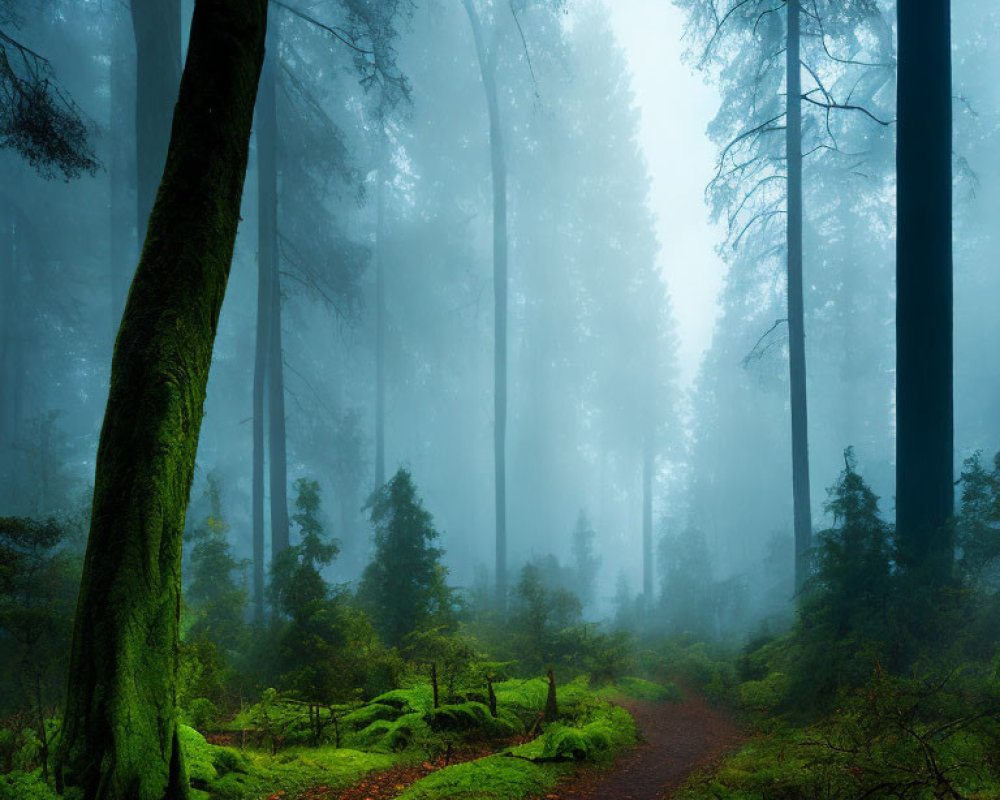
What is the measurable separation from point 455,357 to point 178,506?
3259cm

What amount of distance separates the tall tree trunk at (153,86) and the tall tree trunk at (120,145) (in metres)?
13.7

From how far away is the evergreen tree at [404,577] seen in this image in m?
9.41

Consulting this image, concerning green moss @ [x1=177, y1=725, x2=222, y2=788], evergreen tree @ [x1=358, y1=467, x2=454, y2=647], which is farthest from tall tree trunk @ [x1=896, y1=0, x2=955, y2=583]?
green moss @ [x1=177, y1=725, x2=222, y2=788]

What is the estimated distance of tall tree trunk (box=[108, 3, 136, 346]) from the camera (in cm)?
2178

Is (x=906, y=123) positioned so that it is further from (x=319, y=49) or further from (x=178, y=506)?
(x=319, y=49)

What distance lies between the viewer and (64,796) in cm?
205

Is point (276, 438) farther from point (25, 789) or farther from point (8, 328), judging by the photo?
point (8, 328)

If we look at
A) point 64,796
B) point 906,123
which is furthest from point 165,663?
point 906,123

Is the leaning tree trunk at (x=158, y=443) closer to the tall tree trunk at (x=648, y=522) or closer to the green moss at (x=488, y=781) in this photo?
the green moss at (x=488, y=781)

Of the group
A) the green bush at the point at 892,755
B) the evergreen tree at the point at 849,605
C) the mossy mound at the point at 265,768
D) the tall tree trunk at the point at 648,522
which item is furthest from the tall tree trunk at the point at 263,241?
the tall tree trunk at the point at 648,522

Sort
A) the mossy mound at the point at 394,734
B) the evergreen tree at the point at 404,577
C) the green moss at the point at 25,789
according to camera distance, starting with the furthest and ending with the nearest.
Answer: the evergreen tree at the point at 404,577 < the mossy mound at the point at 394,734 < the green moss at the point at 25,789

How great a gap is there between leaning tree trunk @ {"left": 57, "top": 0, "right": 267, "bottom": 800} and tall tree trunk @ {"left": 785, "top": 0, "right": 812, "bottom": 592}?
12183 mm

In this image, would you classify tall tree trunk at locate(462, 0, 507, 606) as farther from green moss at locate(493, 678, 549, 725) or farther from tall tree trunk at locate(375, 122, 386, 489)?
green moss at locate(493, 678, 549, 725)

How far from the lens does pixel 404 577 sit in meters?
9.69
